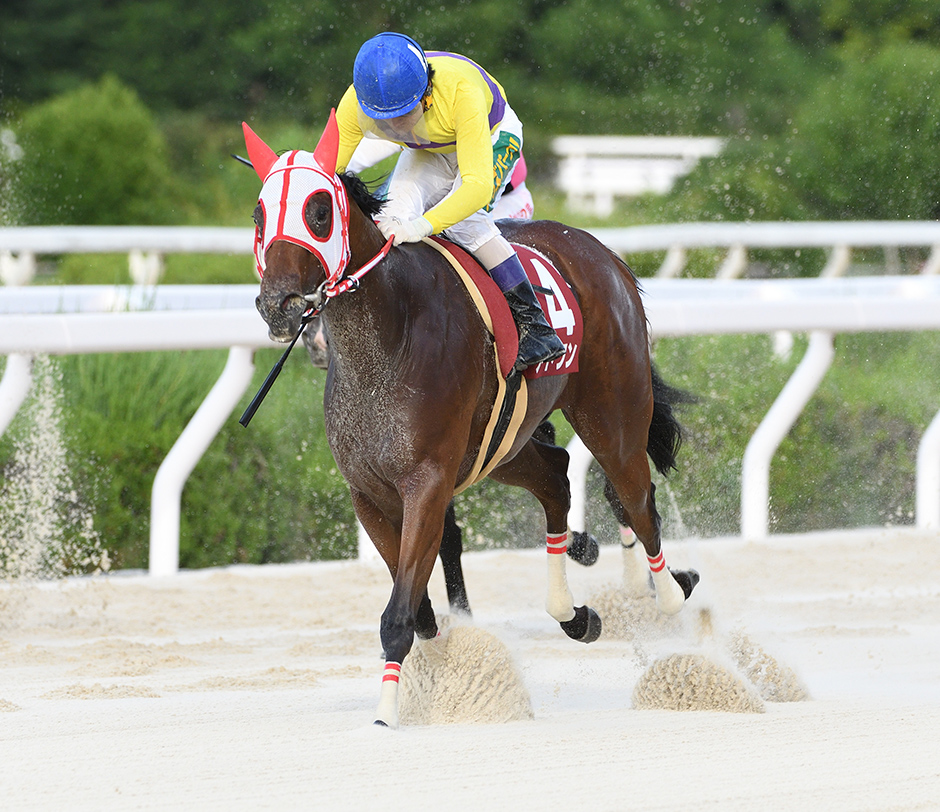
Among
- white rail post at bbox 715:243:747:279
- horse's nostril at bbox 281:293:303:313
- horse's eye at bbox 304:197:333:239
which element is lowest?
white rail post at bbox 715:243:747:279

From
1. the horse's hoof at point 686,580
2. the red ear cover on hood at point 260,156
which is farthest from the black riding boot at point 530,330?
the horse's hoof at point 686,580

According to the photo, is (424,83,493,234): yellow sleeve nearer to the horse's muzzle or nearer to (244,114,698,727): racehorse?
(244,114,698,727): racehorse

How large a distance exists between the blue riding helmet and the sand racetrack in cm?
140

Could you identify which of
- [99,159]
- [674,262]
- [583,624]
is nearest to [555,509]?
[583,624]

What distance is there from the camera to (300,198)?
3439 millimetres

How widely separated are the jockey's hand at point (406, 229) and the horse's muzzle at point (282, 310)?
1.46 ft

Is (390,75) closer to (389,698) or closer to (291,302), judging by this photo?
(291,302)

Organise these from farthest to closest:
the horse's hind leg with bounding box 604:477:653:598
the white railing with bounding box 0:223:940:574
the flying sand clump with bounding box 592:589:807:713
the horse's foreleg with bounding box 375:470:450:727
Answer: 1. the white railing with bounding box 0:223:940:574
2. the horse's hind leg with bounding box 604:477:653:598
3. the flying sand clump with bounding box 592:589:807:713
4. the horse's foreleg with bounding box 375:470:450:727

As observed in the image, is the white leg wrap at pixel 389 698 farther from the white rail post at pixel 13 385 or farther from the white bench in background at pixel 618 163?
the white bench in background at pixel 618 163

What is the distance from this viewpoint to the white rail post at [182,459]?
Answer: 5605mm

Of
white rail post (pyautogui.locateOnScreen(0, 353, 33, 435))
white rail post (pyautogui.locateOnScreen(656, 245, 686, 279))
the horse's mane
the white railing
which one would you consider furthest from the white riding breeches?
white rail post (pyautogui.locateOnScreen(656, 245, 686, 279))

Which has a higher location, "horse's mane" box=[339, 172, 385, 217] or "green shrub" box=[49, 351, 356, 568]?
"horse's mane" box=[339, 172, 385, 217]

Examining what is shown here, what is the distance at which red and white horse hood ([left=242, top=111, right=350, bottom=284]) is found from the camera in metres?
3.42

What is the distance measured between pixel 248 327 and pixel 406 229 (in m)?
2.14
